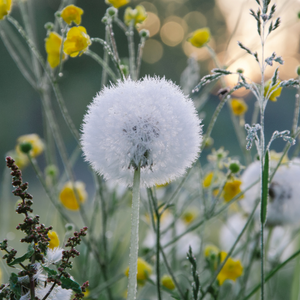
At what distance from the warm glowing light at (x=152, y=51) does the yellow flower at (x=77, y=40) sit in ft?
19.7

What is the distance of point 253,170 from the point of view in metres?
0.75

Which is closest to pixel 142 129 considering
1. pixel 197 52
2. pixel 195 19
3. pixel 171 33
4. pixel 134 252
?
pixel 134 252

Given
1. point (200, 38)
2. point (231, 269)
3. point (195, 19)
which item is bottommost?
point (231, 269)

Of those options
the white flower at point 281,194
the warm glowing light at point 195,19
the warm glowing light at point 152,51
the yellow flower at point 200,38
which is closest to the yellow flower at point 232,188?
the white flower at point 281,194

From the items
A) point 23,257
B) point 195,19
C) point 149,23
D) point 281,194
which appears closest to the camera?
point 23,257

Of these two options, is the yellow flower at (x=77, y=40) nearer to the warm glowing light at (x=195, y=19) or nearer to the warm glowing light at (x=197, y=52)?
the warm glowing light at (x=197, y=52)

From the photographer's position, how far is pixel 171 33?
620 cm

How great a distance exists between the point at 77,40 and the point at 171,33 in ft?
19.6

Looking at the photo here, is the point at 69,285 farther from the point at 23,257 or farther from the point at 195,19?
the point at 195,19

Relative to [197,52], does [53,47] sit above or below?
below

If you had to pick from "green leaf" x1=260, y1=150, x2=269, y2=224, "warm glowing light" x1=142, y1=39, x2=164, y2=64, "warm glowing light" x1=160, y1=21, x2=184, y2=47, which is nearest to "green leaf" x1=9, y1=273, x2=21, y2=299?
"green leaf" x1=260, y1=150, x2=269, y2=224

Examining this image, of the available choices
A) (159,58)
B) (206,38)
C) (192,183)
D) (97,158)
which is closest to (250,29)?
(206,38)

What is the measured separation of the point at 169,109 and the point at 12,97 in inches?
272

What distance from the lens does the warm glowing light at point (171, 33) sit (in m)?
6.12
